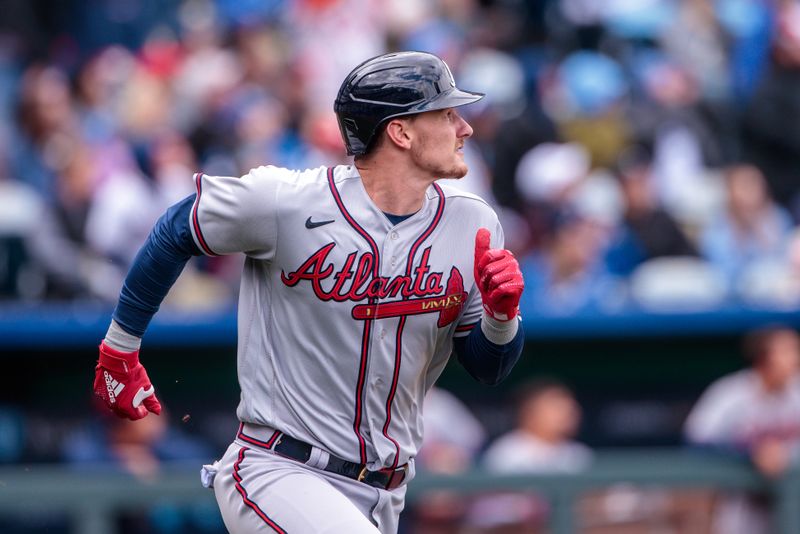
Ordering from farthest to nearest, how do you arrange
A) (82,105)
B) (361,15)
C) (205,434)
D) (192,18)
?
(192,18) < (361,15) < (82,105) < (205,434)

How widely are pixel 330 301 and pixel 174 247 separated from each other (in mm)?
430

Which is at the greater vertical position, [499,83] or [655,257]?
[499,83]

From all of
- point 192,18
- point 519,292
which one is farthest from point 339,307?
point 192,18

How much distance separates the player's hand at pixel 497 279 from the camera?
3525mm

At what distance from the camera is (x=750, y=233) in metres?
8.01

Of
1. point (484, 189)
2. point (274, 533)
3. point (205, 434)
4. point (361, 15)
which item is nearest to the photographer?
point (274, 533)

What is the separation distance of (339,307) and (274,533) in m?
0.60

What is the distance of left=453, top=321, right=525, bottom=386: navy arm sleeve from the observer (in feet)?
12.3

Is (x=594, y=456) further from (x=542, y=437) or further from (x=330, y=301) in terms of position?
(x=330, y=301)

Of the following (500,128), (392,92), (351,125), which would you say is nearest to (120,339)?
(351,125)

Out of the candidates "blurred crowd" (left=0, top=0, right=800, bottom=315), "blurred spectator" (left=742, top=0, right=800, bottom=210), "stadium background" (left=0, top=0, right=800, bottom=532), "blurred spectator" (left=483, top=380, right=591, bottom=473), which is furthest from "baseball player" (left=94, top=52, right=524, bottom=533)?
"blurred spectator" (left=742, top=0, right=800, bottom=210)

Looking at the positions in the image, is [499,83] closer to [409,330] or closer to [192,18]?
[192,18]

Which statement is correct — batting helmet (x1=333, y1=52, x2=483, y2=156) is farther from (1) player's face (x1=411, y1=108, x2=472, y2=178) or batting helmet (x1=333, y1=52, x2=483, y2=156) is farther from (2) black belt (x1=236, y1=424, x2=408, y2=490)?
(2) black belt (x1=236, y1=424, x2=408, y2=490)

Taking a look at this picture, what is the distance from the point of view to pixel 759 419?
23.2ft
